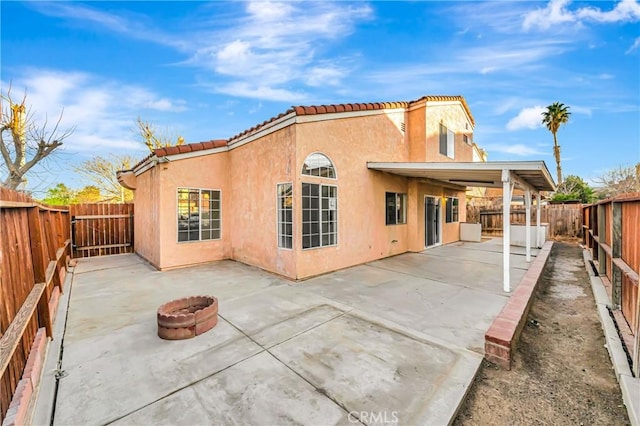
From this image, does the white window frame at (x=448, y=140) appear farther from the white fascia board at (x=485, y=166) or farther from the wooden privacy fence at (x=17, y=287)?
the wooden privacy fence at (x=17, y=287)

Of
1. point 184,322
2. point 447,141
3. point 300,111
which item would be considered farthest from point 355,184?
point 447,141

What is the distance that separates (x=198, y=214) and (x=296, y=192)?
157 inches

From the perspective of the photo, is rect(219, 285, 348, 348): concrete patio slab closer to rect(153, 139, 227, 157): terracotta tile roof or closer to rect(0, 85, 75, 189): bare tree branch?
rect(153, 139, 227, 157): terracotta tile roof

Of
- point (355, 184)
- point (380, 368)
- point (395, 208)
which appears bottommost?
point (380, 368)

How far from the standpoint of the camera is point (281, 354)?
11.2ft

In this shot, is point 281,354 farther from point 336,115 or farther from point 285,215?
point 336,115

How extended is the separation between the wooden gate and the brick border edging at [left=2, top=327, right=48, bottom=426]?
29.2ft

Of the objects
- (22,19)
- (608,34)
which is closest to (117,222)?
(22,19)

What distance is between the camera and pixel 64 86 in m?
9.95

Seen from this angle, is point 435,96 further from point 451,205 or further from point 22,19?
point 22,19

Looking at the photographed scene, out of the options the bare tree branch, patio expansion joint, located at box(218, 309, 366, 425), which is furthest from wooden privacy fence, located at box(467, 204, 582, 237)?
the bare tree branch

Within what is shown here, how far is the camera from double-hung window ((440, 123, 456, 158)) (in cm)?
1144

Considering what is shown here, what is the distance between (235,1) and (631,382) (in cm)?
1030

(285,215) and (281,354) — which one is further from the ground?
(285,215)
